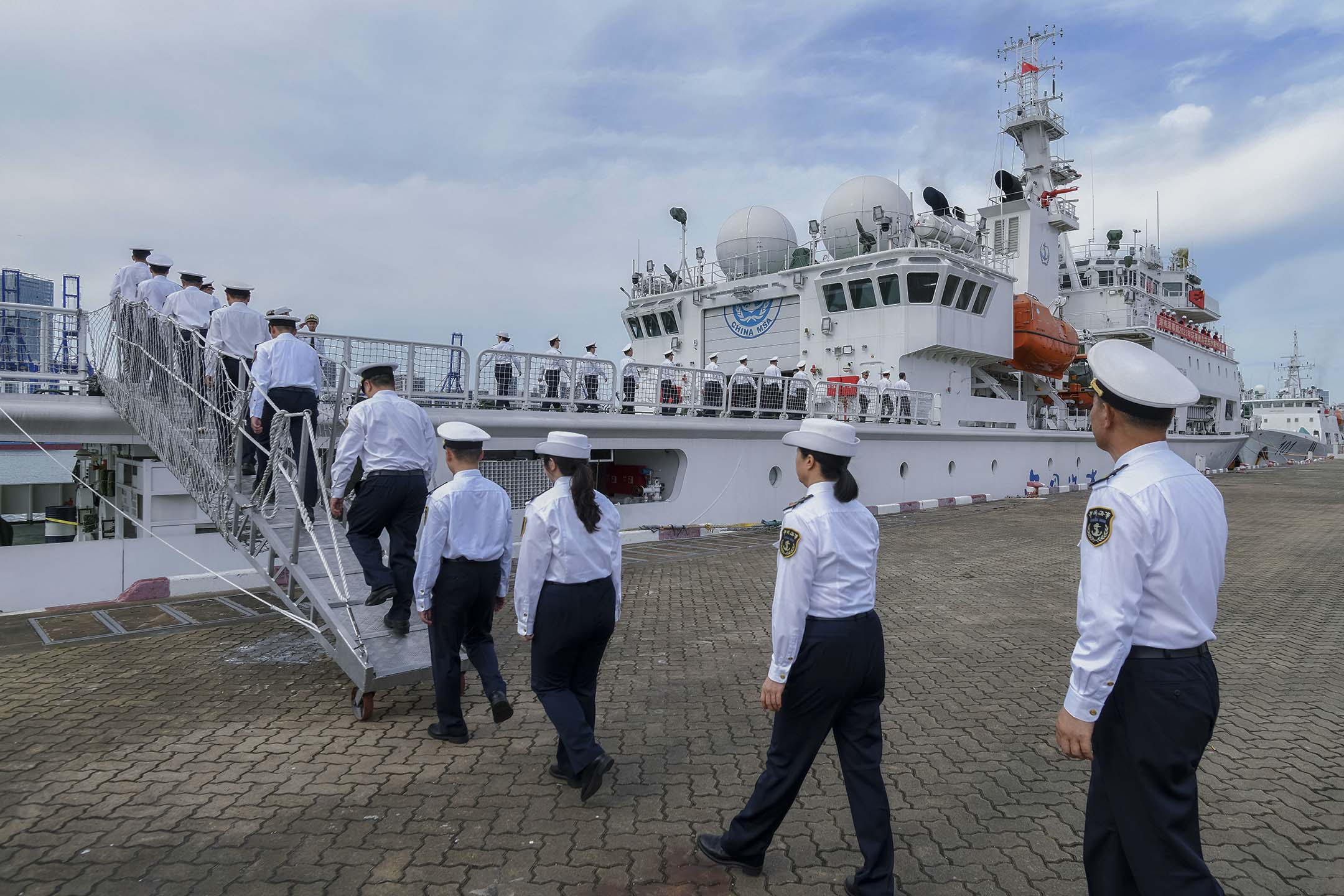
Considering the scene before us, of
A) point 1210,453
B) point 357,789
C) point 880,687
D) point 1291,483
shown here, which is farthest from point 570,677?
point 1210,453

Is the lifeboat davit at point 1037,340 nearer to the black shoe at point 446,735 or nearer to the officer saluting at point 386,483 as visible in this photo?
the officer saluting at point 386,483

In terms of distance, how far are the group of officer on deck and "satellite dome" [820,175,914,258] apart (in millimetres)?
16676

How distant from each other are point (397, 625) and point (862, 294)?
15123 mm

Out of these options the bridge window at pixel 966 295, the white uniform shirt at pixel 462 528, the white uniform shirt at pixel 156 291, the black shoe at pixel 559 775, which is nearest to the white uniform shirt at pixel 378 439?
the white uniform shirt at pixel 462 528

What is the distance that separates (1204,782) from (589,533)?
131 inches

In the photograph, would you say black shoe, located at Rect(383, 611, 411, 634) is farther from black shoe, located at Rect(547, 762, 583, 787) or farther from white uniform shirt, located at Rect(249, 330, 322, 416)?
white uniform shirt, located at Rect(249, 330, 322, 416)

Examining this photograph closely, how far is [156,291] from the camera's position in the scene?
28.1 ft

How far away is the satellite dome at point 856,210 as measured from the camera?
63.2 ft

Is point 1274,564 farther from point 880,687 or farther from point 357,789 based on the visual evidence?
point 357,789

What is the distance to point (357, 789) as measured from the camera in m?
3.75

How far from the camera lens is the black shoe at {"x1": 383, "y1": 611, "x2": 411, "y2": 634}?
4.98 m

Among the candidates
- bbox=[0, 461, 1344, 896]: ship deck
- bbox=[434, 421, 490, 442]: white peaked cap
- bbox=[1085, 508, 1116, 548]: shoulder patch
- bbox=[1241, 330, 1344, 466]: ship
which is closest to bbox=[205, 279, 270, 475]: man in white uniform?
bbox=[0, 461, 1344, 896]: ship deck

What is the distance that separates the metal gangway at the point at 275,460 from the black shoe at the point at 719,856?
2.22m

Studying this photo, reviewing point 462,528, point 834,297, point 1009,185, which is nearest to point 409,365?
point 462,528
